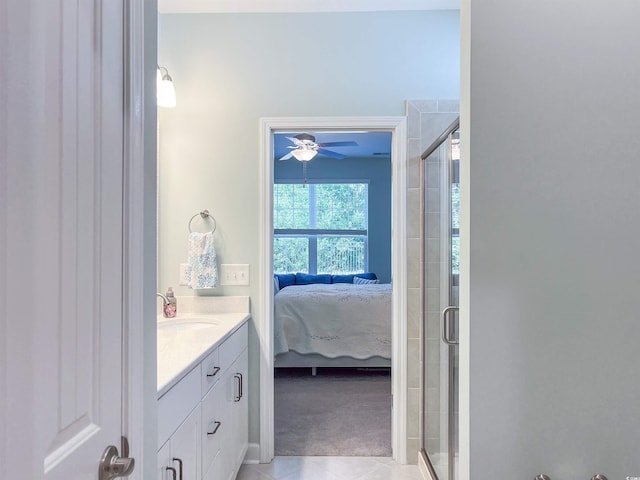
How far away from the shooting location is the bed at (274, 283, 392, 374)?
3787 mm

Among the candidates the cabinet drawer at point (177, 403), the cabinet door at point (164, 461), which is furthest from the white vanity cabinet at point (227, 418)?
the cabinet door at point (164, 461)

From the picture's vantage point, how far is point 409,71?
7.58 ft

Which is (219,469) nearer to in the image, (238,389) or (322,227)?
(238,389)

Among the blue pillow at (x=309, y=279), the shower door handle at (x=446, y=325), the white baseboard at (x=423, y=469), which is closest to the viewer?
the shower door handle at (x=446, y=325)

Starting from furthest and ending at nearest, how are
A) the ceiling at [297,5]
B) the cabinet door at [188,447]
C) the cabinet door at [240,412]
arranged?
the ceiling at [297,5] → the cabinet door at [240,412] → the cabinet door at [188,447]

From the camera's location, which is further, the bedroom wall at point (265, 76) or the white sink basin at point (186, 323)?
the bedroom wall at point (265, 76)

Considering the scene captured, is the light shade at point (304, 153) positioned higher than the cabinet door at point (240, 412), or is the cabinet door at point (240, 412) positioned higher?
the light shade at point (304, 153)

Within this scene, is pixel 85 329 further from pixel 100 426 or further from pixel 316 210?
pixel 316 210

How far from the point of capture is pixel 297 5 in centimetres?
225

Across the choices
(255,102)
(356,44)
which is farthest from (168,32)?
(356,44)

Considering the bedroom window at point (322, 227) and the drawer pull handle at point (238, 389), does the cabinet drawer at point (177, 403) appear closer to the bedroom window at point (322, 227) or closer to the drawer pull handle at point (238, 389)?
the drawer pull handle at point (238, 389)

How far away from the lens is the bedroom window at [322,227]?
6543mm

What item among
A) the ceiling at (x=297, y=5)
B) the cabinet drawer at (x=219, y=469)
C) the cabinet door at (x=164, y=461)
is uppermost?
the ceiling at (x=297, y=5)

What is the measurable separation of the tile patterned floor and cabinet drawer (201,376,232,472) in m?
0.52
